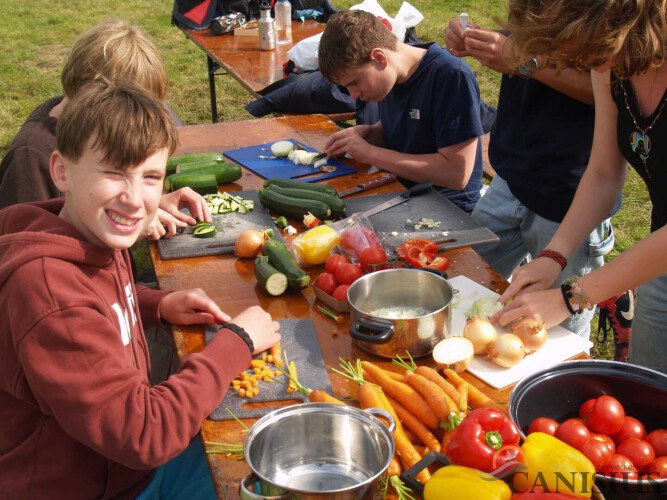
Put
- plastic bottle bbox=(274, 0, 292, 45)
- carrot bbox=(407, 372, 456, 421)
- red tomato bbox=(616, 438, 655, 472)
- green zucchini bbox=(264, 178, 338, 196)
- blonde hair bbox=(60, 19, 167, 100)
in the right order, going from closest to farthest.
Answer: red tomato bbox=(616, 438, 655, 472)
carrot bbox=(407, 372, 456, 421)
blonde hair bbox=(60, 19, 167, 100)
green zucchini bbox=(264, 178, 338, 196)
plastic bottle bbox=(274, 0, 292, 45)

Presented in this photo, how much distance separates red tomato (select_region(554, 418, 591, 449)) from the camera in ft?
6.19

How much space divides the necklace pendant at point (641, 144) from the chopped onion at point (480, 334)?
891 millimetres

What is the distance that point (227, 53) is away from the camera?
6.62 meters

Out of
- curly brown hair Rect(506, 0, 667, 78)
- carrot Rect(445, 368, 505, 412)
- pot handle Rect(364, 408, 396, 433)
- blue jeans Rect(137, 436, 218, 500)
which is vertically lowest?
blue jeans Rect(137, 436, 218, 500)

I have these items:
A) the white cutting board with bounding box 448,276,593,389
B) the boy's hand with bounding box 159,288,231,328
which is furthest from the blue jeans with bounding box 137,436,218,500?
the white cutting board with bounding box 448,276,593,389

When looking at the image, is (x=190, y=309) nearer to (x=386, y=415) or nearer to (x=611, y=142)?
(x=386, y=415)

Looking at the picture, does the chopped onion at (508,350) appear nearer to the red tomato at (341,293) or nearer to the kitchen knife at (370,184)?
the red tomato at (341,293)

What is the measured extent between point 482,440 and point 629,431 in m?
0.45

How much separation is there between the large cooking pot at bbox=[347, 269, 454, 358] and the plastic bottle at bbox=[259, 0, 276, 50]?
14.6 feet

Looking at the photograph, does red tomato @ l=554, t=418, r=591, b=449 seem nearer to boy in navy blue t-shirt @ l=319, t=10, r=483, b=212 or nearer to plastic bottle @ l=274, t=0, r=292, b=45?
boy in navy blue t-shirt @ l=319, t=10, r=483, b=212

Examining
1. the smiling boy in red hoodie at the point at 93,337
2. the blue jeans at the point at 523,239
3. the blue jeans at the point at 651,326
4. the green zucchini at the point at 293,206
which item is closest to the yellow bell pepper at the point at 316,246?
the green zucchini at the point at 293,206

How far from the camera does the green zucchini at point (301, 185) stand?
3588mm

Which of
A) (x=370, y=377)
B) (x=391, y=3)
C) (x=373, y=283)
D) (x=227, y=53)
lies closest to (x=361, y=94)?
(x=373, y=283)

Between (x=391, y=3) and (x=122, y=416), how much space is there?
36.3 ft
